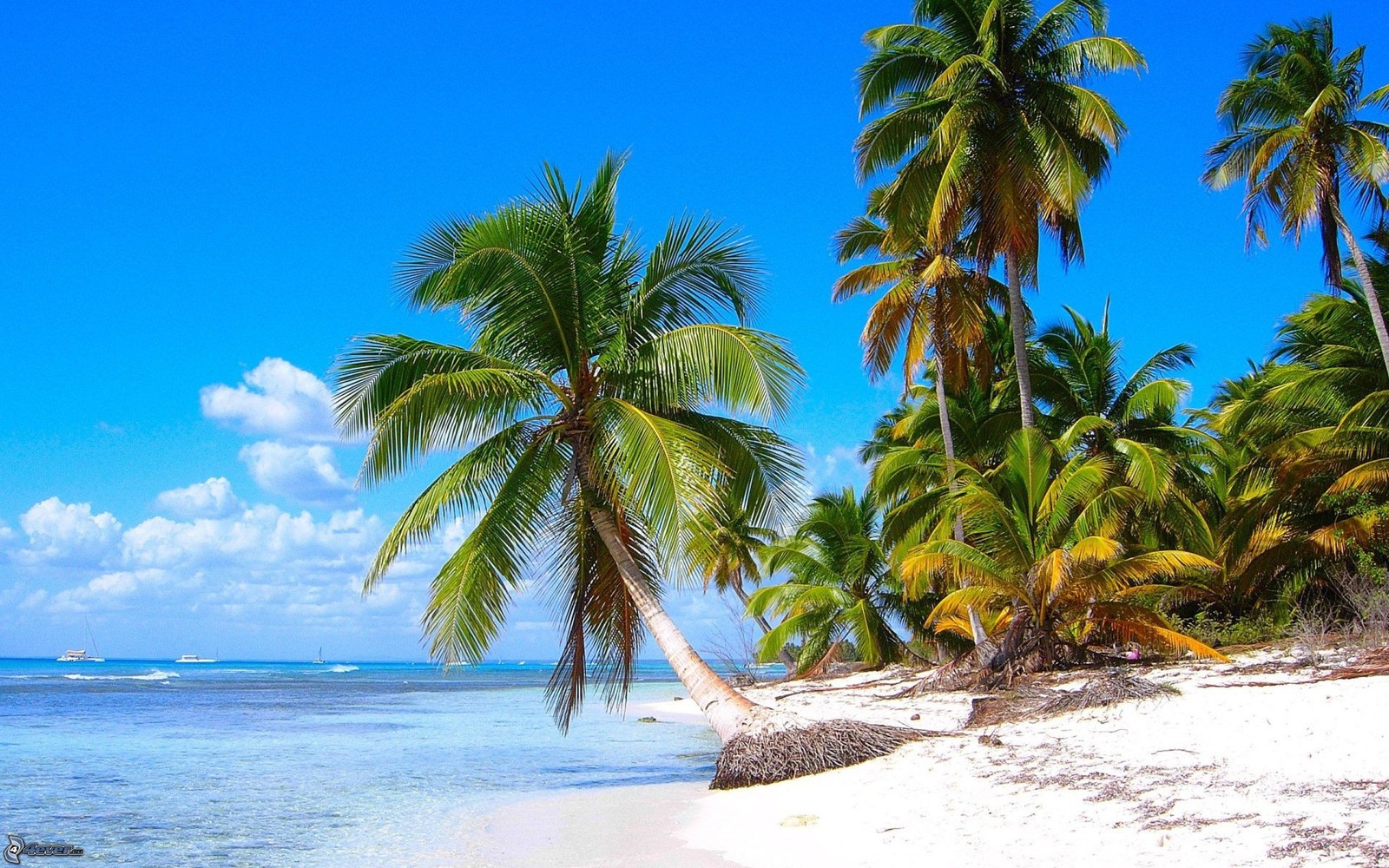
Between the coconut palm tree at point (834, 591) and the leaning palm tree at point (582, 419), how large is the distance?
504 inches

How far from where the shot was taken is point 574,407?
11.2 m

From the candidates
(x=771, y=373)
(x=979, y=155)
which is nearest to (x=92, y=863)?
(x=771, y=373)

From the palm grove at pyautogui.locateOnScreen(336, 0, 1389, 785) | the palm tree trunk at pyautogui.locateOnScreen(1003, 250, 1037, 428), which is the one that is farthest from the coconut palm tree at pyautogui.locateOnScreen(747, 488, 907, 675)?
the palm tree trunk at pyautogui.locateOnScreen(1003, 250, 1037, 428)

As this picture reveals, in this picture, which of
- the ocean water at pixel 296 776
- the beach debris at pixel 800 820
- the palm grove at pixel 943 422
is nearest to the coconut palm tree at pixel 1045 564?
the palm grove at pixel 943 422

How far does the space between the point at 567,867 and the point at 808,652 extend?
19.5 metres

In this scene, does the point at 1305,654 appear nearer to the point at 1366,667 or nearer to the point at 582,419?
the point at 1366,667

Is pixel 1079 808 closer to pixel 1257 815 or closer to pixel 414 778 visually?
pixel 1257 815

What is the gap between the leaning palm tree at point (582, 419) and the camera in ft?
33.4

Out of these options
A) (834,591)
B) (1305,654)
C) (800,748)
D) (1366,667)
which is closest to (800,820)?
(800,748)

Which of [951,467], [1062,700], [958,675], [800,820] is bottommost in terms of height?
[800,820]

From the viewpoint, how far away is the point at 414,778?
Result: 537 inches

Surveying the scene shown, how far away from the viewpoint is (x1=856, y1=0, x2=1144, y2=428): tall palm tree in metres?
15.2

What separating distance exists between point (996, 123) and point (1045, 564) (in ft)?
24.9

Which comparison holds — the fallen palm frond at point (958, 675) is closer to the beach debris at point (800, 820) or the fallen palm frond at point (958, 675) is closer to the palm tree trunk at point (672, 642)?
the palm tree trunk at point (672, 642)
